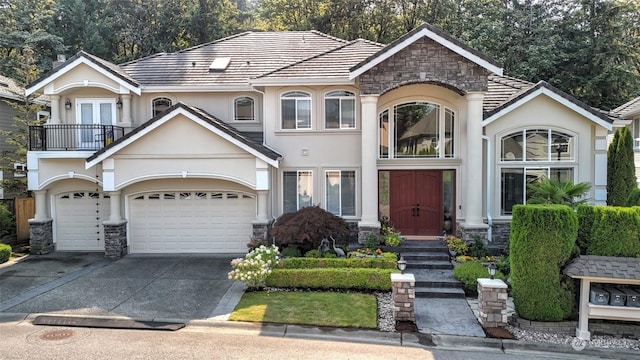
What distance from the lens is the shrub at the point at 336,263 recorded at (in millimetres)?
11523

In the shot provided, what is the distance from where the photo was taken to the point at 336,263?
11.6 meters

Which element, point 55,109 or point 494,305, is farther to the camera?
point 55,109

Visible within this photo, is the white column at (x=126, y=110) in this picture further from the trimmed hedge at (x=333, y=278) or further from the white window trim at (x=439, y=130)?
the white window trim at (x=439, y=130)

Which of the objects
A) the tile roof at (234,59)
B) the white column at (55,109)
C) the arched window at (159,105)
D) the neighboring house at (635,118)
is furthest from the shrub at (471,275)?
the white column at (55,109)

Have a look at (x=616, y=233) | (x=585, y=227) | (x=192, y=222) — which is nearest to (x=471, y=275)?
(x=585, y=227)

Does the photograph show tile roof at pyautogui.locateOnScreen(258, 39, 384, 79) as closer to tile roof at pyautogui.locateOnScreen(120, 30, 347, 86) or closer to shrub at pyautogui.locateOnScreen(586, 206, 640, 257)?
tile roof at pyautogui.locateOnScreen(120, 30, 347, 86)

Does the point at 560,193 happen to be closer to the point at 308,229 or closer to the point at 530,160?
the point at 530,160

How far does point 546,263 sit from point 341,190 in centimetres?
769

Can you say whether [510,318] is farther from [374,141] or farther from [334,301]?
[374,141]

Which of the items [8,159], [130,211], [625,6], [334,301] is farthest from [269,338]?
[625,6]

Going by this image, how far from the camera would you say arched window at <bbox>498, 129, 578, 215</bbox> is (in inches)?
563

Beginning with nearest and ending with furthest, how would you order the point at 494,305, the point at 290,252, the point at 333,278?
the point at 494,305 → the point at 333,278 → the point at 290,252

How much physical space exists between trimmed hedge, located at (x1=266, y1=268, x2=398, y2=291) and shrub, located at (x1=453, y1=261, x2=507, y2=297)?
1.86 meters

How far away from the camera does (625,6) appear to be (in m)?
24.1
